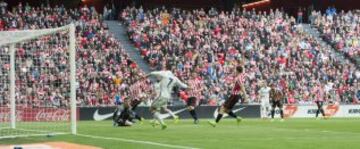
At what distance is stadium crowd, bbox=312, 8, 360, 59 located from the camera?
5200 centimetres

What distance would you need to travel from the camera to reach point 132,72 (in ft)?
140

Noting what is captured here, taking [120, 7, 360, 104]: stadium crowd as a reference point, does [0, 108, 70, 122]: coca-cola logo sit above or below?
below

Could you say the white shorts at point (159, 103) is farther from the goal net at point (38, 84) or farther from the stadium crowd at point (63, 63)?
the stadium crowd at point (63, 63)

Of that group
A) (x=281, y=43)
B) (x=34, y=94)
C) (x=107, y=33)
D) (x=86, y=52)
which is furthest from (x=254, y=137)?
(x=281, y=43)

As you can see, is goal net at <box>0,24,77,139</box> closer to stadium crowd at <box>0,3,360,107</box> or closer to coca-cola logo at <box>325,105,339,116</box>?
stadium crowd at <box>0,3,360,107</box>

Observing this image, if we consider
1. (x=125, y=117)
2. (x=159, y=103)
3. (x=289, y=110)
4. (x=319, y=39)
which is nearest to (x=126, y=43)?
(x=289, y=110)

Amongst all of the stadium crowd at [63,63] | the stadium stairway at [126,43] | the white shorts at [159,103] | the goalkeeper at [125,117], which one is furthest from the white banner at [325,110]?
the white shorts at [159,103]

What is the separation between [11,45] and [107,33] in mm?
23484

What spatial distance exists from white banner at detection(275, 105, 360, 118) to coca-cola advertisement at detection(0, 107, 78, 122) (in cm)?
1462

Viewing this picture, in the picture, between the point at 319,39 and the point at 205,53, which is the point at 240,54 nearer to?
the point at 205,53

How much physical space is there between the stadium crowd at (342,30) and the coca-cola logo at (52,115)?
81.5 feet

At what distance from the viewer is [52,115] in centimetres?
3206

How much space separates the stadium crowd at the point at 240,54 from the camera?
45594mm

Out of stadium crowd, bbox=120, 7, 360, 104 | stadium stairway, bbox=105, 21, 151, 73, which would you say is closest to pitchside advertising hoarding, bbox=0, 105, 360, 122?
stadium crowd, bbox=120, 7, 360, 104
